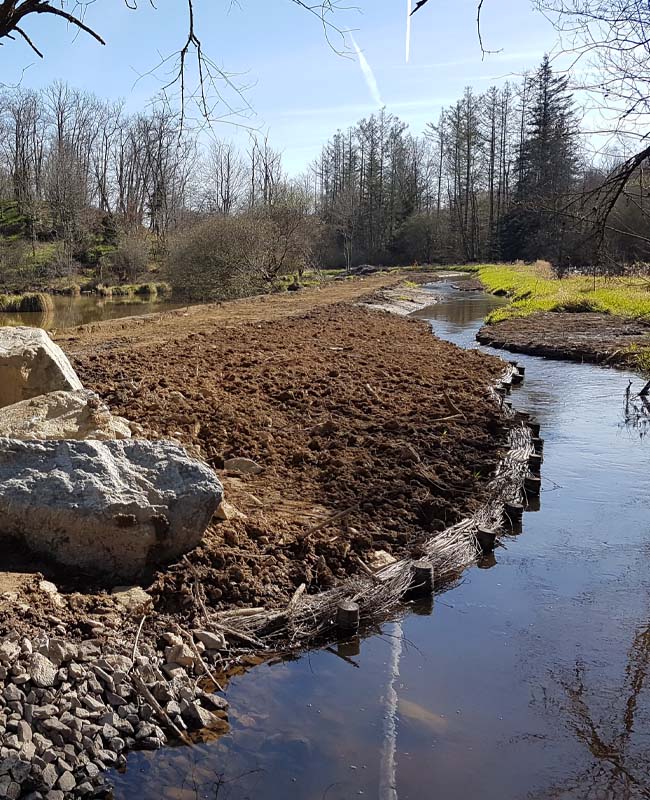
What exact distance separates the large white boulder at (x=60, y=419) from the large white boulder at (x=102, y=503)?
30.6 inches

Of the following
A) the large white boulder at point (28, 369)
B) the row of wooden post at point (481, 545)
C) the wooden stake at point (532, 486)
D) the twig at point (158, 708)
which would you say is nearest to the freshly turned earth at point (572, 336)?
the row of wooden post at point (481, 545)

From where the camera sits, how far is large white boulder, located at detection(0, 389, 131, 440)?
588 cm

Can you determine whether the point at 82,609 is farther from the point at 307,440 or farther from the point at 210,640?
the point at 307,440

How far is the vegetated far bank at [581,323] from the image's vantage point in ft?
55.9

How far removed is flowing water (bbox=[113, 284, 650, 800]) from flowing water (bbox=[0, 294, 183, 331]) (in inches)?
820

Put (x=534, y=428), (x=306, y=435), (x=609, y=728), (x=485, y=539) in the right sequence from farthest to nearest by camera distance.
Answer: (x=534, y=428) → (x=306, y=435) → (x=485, y=539) → (x=609, y=728)

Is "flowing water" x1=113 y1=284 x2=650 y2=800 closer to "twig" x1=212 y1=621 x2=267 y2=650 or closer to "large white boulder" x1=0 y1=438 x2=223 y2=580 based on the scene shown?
"twig" x1=212 y1=621 x2=267 y2=650

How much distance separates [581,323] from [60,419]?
18.5m

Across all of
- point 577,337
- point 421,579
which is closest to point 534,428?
point 421,579

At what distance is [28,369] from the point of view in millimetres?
7164

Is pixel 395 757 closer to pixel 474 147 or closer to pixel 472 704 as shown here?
pixel 472 704

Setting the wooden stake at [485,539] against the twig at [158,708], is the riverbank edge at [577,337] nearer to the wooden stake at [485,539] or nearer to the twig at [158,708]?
the wooden stake at [485,539]

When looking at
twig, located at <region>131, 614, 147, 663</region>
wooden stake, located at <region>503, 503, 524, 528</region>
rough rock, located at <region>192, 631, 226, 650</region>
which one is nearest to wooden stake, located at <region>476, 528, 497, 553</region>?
wooden stake, located at <region>503, 503, 524, 528</region>

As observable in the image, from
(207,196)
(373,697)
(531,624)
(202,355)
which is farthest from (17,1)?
(207,196)
